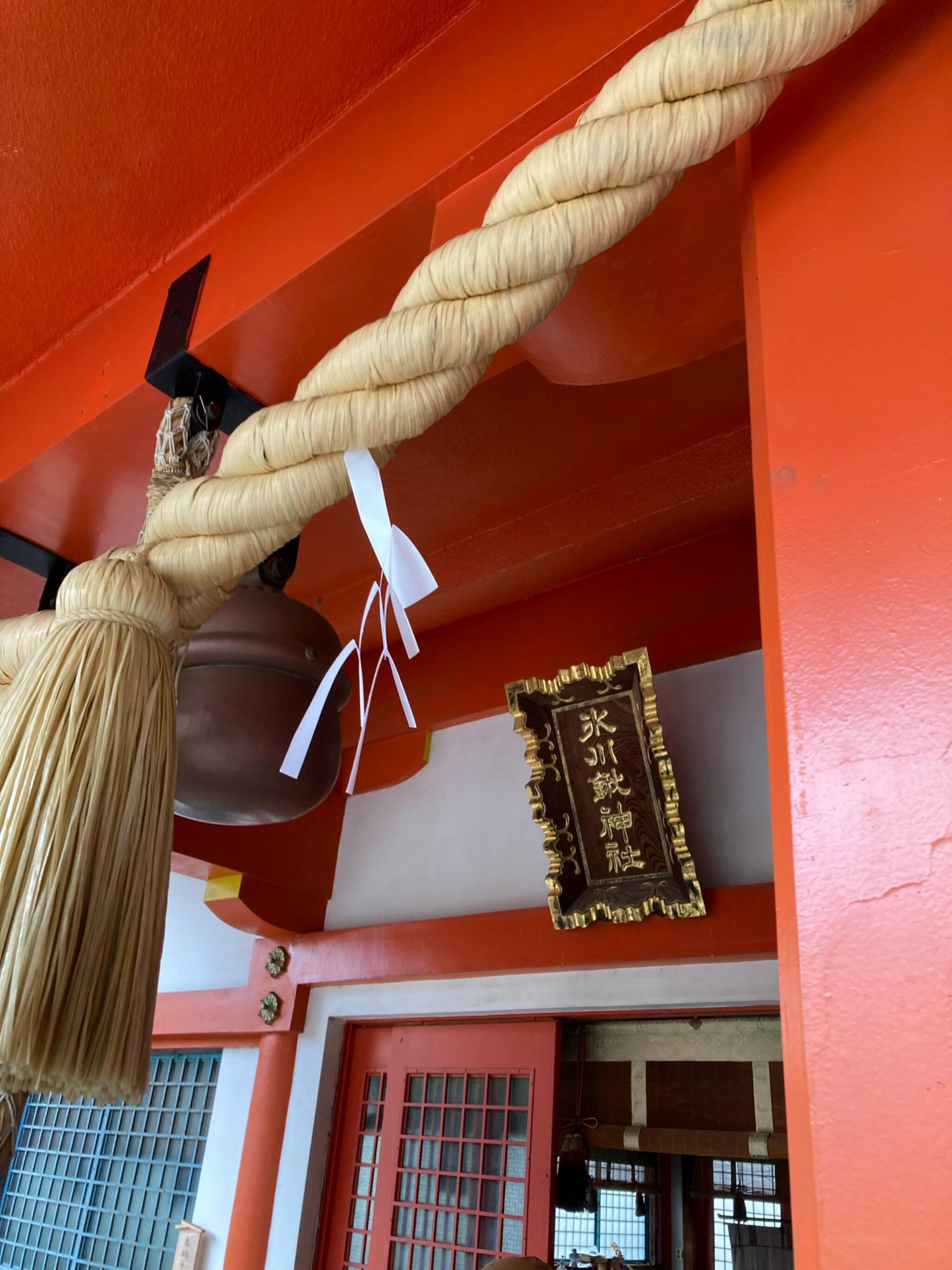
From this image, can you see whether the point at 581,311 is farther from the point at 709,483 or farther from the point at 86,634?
the point at 709,483

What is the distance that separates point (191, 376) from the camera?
102cm

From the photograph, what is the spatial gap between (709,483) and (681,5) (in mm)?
1147

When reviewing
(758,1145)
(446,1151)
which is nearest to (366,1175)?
(446,1151)

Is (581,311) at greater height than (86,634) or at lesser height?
greater

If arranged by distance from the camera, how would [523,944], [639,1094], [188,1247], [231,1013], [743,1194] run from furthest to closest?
[743,1194], [639,1094], [231,1013], [188,1247], [523,944]

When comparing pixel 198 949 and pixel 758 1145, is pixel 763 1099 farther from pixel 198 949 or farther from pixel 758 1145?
pixel 198 949

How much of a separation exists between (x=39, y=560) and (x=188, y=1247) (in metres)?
1.95

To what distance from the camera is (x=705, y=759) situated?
2002 millimetres

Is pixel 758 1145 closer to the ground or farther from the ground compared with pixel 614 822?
closer to the ground

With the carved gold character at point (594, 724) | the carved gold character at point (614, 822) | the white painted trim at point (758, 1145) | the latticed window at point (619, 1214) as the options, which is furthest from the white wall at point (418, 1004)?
the latticed window at point (619, 1214)

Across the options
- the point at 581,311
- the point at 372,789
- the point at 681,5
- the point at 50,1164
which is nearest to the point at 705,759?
the point at 372,789

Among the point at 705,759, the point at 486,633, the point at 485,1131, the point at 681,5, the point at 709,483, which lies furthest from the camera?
the point at 486,633

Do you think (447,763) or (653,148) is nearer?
(653,148)

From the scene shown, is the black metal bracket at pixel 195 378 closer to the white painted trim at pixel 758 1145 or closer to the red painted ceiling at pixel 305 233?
the red painted ceiling at pixel 305 233
